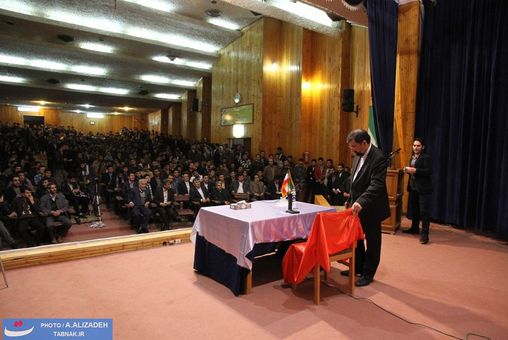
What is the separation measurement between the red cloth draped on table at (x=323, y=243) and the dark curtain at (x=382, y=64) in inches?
104

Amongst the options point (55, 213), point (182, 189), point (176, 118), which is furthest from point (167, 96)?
point (55, 213)

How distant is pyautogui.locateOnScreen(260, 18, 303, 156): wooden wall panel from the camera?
9.51 meters

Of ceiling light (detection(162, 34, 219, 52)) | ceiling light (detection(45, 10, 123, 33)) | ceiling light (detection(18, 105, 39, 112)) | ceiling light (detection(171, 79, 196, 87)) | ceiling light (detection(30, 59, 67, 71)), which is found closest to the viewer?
ceiling light (detection(45, 10, 123, 33))

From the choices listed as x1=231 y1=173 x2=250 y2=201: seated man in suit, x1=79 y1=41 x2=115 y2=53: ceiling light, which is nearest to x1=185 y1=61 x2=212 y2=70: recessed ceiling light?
x1=79 y1=41 x2=115 y2=53: ceiling light

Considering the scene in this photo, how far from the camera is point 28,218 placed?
4.70 meters

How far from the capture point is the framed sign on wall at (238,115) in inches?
407

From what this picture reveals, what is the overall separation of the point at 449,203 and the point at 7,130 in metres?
12.6

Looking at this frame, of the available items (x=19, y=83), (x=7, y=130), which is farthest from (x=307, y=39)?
(x=19, y=83)

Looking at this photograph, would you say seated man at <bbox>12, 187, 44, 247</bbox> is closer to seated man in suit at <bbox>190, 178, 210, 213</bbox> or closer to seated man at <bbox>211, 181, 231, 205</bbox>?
seated man in suit at <bbox>190, 178, 210, 213</bbox>

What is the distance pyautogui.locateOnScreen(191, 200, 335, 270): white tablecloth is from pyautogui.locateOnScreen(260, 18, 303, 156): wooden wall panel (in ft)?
20.4

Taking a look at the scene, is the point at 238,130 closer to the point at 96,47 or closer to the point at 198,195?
the point at 198,195

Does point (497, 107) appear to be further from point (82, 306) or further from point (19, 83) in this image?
point (19, 83)

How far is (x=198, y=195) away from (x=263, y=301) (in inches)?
144

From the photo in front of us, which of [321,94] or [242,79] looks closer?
[321,94]
